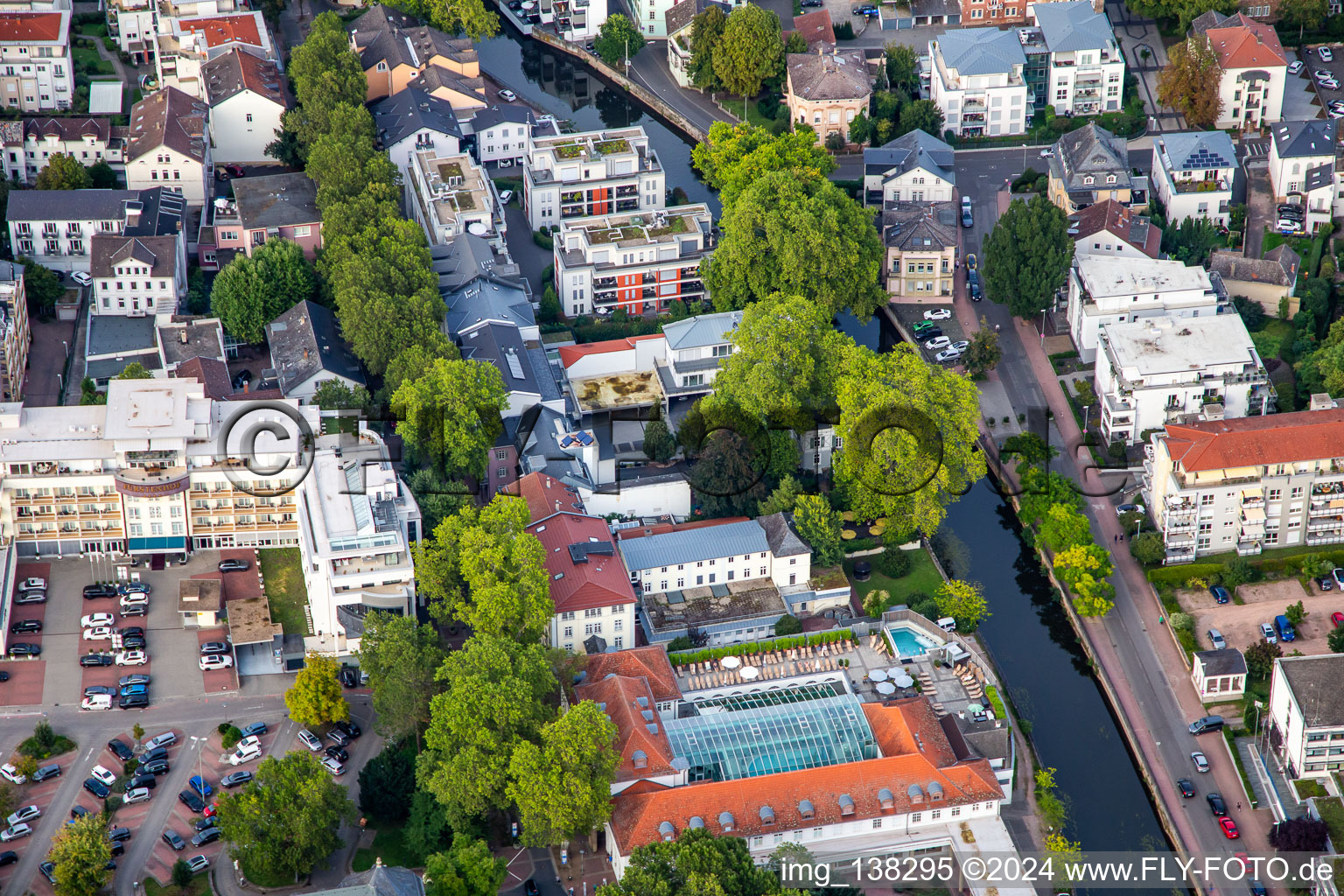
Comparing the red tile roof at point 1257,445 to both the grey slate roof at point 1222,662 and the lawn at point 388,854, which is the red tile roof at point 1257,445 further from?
the lawn at point 388,854

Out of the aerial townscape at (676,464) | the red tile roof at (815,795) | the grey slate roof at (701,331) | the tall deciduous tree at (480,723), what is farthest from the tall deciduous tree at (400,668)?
the grey slate roof at (701,331)

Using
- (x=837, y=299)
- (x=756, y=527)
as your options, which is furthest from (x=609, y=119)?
(x=756, y=527)

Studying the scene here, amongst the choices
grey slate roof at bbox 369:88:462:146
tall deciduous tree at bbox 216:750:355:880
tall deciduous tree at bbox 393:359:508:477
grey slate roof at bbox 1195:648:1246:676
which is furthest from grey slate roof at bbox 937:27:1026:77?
tall deciduous tree at bbox 216:750:355:880

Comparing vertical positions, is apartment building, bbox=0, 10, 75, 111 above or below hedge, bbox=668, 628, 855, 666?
above

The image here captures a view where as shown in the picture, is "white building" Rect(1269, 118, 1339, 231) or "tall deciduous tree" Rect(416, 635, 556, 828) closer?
"tall deciduous tree" Rect(416, 635, 556, 828)

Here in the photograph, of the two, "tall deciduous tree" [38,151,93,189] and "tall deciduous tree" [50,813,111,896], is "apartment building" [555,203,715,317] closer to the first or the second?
"tall deciduous tree" [38,151,93,189]

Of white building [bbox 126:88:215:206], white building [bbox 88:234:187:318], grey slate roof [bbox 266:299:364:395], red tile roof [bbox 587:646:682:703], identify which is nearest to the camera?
red tile roof [bbox 587:646:682:703]

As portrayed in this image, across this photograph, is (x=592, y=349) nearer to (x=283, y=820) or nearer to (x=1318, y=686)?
(x=283, y=820)
